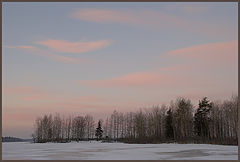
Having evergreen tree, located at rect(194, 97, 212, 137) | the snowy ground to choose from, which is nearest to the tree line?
evergreen tree, located at rect(194, 97, 212, 137)

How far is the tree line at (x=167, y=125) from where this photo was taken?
159ft

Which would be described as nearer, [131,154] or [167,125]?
[131,154]

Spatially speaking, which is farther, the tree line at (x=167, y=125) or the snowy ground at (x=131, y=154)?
the tree line at (x=167, y=125)

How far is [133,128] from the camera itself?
70750 mm

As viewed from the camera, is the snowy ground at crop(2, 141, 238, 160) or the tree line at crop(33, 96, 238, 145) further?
the tree line at crop(33, 96, 238, 145)

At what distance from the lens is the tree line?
4853cm

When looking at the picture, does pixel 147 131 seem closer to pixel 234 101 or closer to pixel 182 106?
pixel 182 106

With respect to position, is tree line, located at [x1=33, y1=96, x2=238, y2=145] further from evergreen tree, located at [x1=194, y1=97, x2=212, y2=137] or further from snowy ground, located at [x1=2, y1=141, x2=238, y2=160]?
snowy ground, located at [x1=2, y1=141, x2=238, y2=160]

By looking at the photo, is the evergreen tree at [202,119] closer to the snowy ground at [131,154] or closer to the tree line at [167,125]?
the tree line at [167,125]

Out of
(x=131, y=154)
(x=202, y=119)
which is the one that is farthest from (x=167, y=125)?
(x=131, y=154)

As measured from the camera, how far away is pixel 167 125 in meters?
52.9

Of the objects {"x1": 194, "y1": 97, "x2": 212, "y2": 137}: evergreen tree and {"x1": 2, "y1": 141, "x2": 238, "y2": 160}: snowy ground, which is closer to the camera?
{"x1": 2, "y1": 141, "x2": 238, "y2": 160}: snowy ground

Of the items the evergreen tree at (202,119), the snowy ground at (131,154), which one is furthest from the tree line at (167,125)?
the snowy ground at (131,154)

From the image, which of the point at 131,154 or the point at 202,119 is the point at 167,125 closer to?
the point at 202,119
